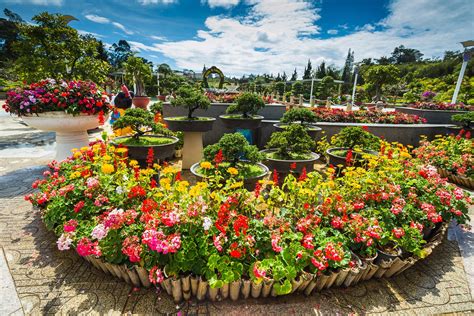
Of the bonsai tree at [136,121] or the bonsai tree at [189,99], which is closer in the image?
the bonsai tree at [136,121]

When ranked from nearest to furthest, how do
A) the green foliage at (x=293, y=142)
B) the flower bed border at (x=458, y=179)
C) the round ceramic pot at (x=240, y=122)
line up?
1. the green foliage at (x=293, y=142)
2. the flower bed border at (x=458, y=179)
3. the round ceramic pot at (x=240, y=122)

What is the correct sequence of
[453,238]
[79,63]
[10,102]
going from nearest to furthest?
[453,238] < [10,102] < [79,63]

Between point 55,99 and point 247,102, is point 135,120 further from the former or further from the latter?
point 247,102

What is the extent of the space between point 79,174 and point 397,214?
2.98 meters

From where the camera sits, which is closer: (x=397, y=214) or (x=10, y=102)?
(x=397, y=214)

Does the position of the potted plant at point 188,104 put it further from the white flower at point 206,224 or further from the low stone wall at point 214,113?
the white flower at point 206,224

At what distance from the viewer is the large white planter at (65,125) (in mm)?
3121

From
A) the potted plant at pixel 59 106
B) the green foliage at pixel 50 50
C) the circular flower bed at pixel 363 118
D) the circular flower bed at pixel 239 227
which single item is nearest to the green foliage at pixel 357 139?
the circular flower bed at pixel 239 227

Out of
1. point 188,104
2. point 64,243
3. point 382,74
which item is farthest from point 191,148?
point 382,74

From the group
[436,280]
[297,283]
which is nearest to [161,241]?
[297,283]

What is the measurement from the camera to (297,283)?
5.02ft


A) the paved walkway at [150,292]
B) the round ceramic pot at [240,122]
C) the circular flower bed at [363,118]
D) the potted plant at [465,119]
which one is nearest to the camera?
the paved walkway at [150,292]

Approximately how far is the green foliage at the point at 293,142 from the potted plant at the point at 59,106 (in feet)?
8.64

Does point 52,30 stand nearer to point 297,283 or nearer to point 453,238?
point 297,283
